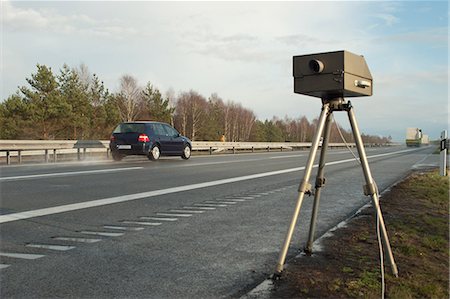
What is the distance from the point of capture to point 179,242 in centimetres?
477

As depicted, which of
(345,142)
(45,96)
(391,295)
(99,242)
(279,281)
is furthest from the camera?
(45,96)

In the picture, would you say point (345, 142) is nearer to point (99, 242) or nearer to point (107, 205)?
point (99, 242)

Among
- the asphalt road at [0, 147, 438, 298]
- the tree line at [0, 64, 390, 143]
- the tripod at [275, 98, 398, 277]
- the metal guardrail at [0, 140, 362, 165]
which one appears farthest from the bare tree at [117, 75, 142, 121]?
the tripod at [275, 98, 398, 277]

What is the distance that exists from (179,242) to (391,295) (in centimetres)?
244

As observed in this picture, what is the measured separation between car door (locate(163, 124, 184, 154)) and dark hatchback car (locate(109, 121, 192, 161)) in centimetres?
20

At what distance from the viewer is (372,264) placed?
12.7 feet

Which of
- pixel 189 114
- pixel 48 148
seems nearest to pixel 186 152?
pixel 48 148

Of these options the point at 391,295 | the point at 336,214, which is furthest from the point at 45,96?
the point at 391,295

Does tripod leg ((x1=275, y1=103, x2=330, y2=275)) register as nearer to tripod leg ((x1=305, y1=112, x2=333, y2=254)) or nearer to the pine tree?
tripod leg ((x1=305, y1=112, x2=333, y2=254))

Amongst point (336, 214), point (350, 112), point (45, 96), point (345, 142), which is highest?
point (45, 96)

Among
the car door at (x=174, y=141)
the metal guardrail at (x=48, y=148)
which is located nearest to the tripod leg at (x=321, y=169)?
the metal guardrail at (x=48, y=148)

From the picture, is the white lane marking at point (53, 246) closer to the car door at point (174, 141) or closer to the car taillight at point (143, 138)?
the car taillight at point (143, 138)

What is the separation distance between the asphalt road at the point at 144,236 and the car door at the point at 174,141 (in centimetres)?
1023

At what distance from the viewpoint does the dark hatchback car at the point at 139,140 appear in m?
18.2
